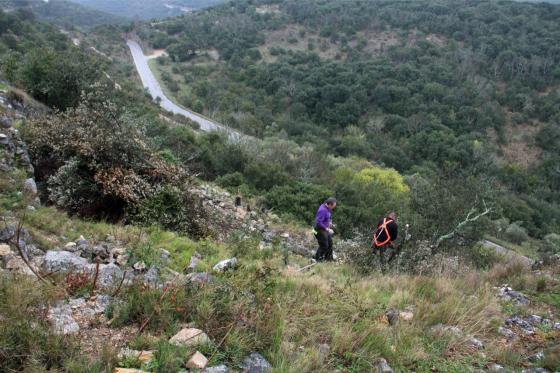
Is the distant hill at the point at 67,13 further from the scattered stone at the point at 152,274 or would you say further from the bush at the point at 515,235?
the scattered stone at the point at 152,274

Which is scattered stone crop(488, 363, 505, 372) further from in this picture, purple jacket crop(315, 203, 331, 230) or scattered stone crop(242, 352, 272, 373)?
purple jacket crop(315, 203, 331, 230)

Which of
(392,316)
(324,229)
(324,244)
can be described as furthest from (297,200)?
(392,316)

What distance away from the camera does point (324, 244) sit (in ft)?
27.3

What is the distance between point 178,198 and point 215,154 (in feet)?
40.9

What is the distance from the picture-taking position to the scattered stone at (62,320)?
3.08m

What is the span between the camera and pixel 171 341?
126 inches

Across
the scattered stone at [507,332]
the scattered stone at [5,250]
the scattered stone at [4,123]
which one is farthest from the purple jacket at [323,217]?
the scattered stone at [4,123]

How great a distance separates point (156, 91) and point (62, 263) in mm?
58945

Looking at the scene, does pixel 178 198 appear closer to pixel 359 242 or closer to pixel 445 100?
pixel 359 242

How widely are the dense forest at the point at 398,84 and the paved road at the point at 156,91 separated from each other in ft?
7.69

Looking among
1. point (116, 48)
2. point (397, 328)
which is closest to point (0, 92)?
point (397, 328)

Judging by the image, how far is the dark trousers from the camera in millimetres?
8195

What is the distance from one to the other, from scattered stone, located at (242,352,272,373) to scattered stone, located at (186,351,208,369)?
346mm

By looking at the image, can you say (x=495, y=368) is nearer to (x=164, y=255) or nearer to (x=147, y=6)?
(x=164, y=255)
